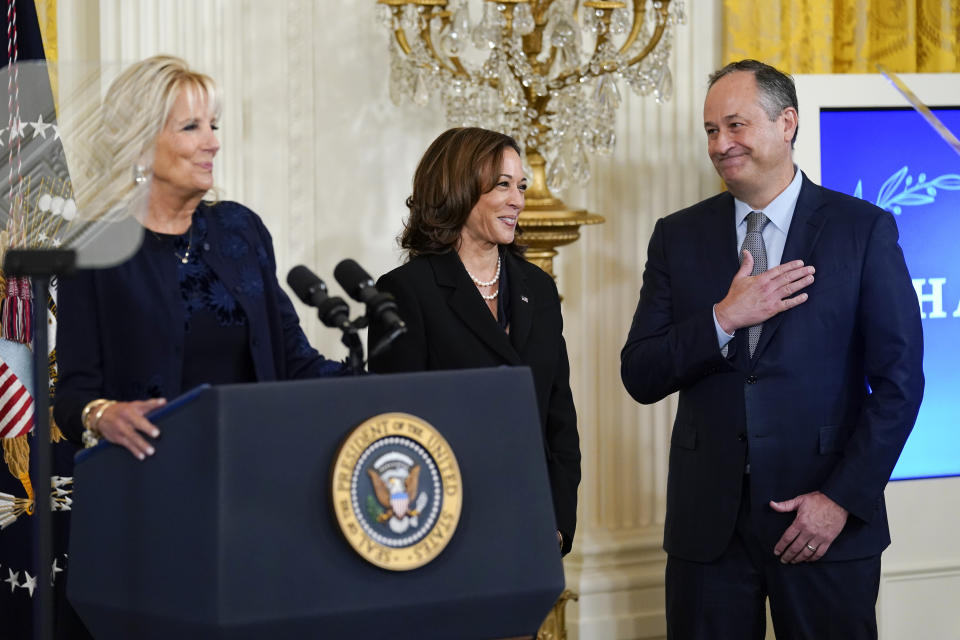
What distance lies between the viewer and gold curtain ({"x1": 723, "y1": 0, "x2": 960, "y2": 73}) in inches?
150

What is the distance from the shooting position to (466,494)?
1.52 m

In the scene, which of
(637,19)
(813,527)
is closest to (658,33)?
(637,19)

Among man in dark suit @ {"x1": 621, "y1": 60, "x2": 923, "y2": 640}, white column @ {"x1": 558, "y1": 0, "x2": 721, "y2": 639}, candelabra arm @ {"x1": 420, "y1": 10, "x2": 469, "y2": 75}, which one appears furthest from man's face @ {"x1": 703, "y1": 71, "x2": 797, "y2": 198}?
white column @ {"x1": 558, "y1": 0, "x2": 721, "y2": 639}

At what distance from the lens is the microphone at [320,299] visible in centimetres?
154

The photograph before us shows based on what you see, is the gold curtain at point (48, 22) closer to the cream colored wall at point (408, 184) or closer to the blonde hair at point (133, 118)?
the cream colored wall at point (408, 184)

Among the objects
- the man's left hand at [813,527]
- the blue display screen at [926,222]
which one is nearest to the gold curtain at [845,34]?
the blue display screen at [926,222]

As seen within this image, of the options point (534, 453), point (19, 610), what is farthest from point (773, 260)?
point (19, 610)

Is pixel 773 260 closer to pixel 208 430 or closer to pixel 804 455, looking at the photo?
pixel 804 455

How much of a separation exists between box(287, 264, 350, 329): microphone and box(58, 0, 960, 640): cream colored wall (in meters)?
1.88

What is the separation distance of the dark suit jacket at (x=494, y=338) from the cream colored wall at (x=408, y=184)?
3.87 feet

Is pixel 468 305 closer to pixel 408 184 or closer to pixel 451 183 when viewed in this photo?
pixel 451 183

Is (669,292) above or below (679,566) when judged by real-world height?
above

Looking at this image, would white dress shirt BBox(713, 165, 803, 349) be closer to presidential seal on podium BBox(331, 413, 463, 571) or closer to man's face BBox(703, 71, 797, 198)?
man's face BBox(703, 71, 797, 198)

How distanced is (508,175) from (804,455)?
2.72 ft
